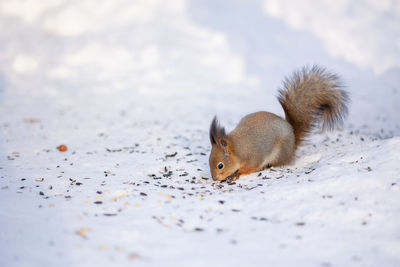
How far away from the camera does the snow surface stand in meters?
2.14

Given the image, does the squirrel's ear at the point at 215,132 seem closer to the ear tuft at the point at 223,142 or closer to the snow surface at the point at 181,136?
the ear tuft at the point at 223,142

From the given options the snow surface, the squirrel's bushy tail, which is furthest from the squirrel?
the snow surface

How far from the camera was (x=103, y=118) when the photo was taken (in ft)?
18.7

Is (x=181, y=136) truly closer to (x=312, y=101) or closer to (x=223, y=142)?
(x=223, y=142)

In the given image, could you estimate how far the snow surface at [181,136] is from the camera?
2137mm

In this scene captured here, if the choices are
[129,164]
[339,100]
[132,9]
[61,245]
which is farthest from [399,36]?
[61,245]

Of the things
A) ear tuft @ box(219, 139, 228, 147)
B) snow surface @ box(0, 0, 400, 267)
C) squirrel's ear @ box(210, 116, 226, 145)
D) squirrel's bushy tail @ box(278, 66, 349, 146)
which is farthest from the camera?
squirrel's bushy tail @ box(278, 66, 349, 146)

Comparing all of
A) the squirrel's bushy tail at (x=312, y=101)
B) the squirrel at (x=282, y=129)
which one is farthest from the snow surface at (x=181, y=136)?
the squirrel's bushy tail at (x=312, y=101)

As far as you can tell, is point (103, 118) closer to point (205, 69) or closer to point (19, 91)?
point (19, 91)

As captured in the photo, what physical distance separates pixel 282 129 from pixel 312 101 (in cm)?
39

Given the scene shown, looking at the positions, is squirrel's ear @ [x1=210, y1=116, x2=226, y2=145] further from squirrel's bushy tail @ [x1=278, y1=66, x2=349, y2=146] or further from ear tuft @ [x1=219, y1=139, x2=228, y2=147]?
squirrel's bushy tail @ [x1=278, y1=66, x2=349, y2=146]

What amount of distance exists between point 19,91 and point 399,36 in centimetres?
758

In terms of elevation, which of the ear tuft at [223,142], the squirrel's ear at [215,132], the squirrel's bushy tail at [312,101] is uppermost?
the squirrel's bushy tail at [312,101]

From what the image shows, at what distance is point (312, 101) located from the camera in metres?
3.65
